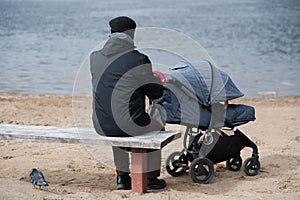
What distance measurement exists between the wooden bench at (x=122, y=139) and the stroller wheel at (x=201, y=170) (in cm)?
43

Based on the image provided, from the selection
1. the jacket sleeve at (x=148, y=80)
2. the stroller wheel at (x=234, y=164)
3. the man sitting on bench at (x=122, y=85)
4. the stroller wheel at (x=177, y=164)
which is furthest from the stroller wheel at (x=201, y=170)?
the jacket sleeve at (x=148, y=80)

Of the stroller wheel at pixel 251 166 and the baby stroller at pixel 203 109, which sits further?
the stroller wheel at pixel 251 166

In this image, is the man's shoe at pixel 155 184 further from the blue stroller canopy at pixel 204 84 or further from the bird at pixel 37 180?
the bird at pixel 37 180

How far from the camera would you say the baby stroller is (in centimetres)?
605

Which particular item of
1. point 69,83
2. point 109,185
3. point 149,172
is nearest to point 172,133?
point 149,172

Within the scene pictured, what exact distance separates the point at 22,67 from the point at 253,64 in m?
5.82

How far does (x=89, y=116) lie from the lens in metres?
9.73

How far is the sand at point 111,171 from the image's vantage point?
5.71 meters

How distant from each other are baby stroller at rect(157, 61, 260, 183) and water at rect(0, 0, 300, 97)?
21.8ft

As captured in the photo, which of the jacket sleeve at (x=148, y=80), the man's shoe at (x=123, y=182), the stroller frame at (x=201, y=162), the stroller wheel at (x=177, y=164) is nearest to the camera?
the jacket sleeve at (x=148, y=80)

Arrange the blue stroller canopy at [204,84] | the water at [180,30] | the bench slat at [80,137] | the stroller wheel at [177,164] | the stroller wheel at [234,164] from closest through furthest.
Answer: the bench slat at [80,137] < the blue stroller canopy at [204,84] < the stroller wheel at [177,164] < the stroller wheel at [234,164] < the water at [180,30]

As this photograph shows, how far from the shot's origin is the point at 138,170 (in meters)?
5.68

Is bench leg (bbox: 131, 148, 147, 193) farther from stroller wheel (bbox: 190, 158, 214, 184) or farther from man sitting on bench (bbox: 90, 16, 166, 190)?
stroller wheel (bbox: 190, 158, 214, 184)

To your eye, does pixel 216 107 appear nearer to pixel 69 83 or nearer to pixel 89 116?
pixel 89 116
